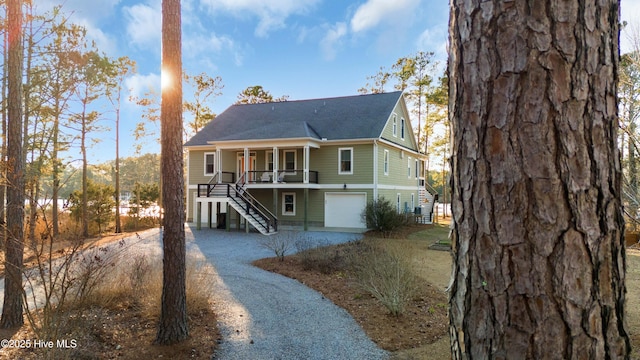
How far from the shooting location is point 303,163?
20.4 metres

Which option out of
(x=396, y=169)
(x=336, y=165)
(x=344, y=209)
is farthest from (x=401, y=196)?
(x=336, y=165)

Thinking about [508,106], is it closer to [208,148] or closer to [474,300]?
[474,300]

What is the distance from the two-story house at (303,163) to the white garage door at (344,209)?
0.18 feet

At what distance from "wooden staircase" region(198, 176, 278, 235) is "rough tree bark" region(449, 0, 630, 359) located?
53.8 ft

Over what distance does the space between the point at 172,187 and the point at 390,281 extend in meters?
3.94

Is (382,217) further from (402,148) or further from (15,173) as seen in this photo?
(15,173)

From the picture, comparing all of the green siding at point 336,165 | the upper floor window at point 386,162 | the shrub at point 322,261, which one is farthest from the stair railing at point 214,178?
the shrub at point 322,261

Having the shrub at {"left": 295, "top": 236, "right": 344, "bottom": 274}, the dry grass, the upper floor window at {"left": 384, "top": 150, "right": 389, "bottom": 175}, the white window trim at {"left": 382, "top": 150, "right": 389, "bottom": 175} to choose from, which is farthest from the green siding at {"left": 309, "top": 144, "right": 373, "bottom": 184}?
the dry grass

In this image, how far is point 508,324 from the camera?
1.10 metres

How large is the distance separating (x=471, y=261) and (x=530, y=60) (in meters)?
0.67

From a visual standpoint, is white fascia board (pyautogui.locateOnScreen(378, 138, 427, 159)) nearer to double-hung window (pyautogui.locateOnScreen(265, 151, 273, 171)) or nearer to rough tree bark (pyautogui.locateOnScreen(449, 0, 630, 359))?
double-hung window (pyautogui.locateOnScreen(265, 151, 273, 171))

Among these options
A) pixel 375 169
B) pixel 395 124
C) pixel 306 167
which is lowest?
pixel 375 169

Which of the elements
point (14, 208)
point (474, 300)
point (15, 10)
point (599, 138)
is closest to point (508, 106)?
point (599, 138)

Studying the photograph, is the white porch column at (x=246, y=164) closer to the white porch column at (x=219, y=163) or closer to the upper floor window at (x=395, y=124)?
the white porch column at (x=219, y=163)
